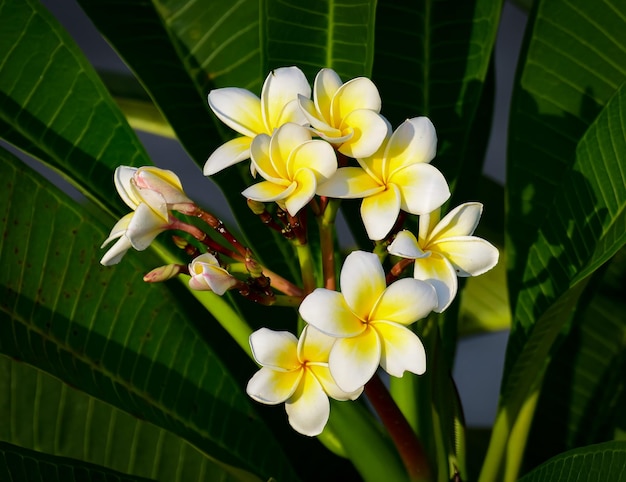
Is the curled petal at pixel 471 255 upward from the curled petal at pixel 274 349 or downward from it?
upward

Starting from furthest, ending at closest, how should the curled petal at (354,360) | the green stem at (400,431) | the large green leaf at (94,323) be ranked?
the large green leaf at (94,323) → the green stem at (400,431) → the curled petal at (354,360)

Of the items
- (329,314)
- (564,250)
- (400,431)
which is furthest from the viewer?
(564,250)

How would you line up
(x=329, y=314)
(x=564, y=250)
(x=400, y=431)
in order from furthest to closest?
(x=564, y=250)
(x=400, y=431)
(x=329, y=314)

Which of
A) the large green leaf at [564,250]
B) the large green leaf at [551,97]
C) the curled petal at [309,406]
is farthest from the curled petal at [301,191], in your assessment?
the large green leaf at [551,97]

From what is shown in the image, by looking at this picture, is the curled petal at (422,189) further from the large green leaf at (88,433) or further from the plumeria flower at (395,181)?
the large green leaf at (88,433)

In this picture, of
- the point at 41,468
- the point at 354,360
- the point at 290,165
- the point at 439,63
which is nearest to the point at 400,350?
the point at 354,360

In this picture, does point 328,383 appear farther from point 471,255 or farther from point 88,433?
point 88,433
